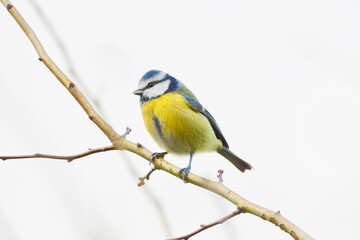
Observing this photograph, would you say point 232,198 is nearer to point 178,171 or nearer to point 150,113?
point 178,171

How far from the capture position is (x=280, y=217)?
5.44 ft

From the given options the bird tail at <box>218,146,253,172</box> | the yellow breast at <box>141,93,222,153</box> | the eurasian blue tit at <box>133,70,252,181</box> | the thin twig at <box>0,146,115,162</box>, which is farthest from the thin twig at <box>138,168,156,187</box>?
the bird tail at <box>218,146,253,172</box>

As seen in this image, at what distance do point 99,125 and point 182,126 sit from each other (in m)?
1.62

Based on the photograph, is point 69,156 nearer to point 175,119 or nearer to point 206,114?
point 175,119

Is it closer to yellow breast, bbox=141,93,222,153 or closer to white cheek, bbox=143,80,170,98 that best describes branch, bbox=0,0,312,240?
yellow breast, bbox=141,93,222,153

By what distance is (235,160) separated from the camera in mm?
4398

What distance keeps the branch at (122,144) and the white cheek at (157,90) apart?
1.67 meters

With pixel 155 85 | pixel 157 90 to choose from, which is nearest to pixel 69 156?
pixel 157 90

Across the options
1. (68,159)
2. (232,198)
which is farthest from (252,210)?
(68,159)

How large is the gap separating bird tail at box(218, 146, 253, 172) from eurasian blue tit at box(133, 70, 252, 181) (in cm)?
15

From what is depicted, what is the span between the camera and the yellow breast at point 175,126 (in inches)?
144

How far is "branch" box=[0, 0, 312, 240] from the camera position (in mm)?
1737

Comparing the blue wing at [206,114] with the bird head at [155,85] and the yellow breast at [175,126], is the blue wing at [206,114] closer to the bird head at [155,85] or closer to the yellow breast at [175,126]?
the yellow breast at [175,126]

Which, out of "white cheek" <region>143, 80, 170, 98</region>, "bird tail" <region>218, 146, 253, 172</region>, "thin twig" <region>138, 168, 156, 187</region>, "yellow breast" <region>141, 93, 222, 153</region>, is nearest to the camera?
"thin twig" <region>138, 168, 156, 187</region>
